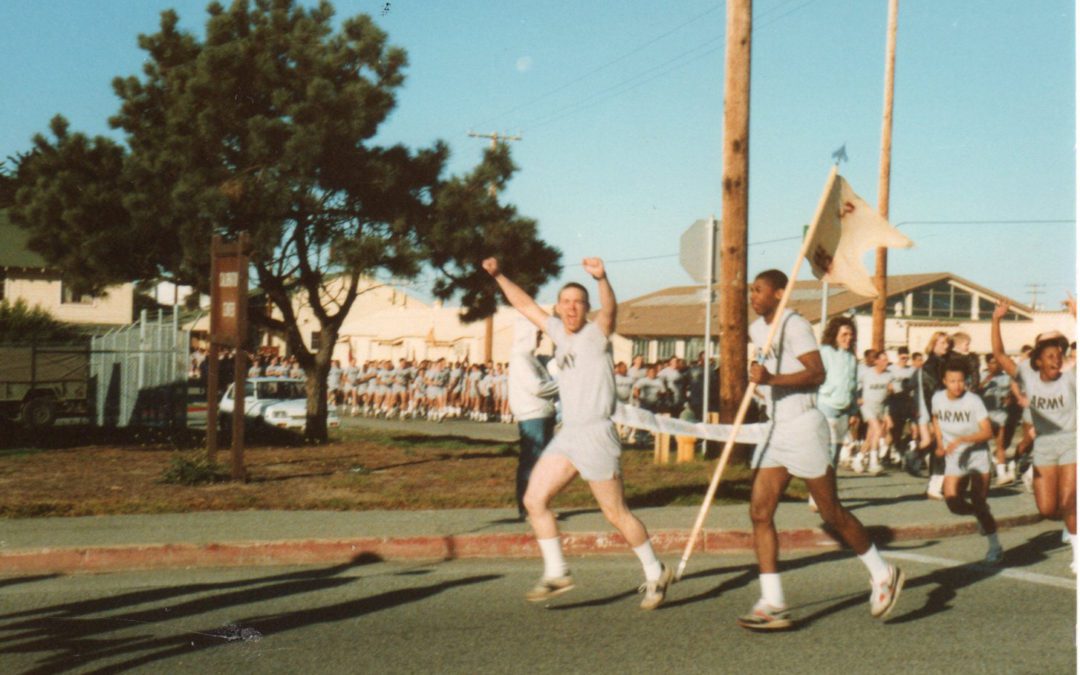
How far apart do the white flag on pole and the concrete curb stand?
306 cm

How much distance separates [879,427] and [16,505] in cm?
1066

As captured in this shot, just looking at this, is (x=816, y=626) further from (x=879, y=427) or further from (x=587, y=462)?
(x=879, y=427)

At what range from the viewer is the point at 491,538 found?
9000 millimetres

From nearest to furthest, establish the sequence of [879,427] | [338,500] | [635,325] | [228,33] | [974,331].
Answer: [338,500]
[879,427]
[228,33]
[974,331]
[635,325]

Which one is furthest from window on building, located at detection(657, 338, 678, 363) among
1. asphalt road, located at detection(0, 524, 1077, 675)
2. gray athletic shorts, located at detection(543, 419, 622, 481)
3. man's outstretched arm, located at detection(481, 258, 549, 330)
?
gray athletic shorts, located at detection(543, 419, 622, 481)

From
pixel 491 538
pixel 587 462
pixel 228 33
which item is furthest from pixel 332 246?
pixel 587 462

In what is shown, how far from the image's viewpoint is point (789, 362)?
20.5ft

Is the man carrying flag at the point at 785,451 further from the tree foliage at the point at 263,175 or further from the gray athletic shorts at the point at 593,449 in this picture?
the tree foliage at the point at 263,175

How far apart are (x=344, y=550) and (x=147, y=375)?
45.3ft

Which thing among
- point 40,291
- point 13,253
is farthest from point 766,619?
point 40,291

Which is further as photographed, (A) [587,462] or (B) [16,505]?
(B) [16,505]

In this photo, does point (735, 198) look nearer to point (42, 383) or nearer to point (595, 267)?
point (595, 267)

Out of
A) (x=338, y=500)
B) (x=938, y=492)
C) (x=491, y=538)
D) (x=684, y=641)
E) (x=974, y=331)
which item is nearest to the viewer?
(x=684, y=641)

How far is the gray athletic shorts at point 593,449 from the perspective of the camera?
645 centimetres
